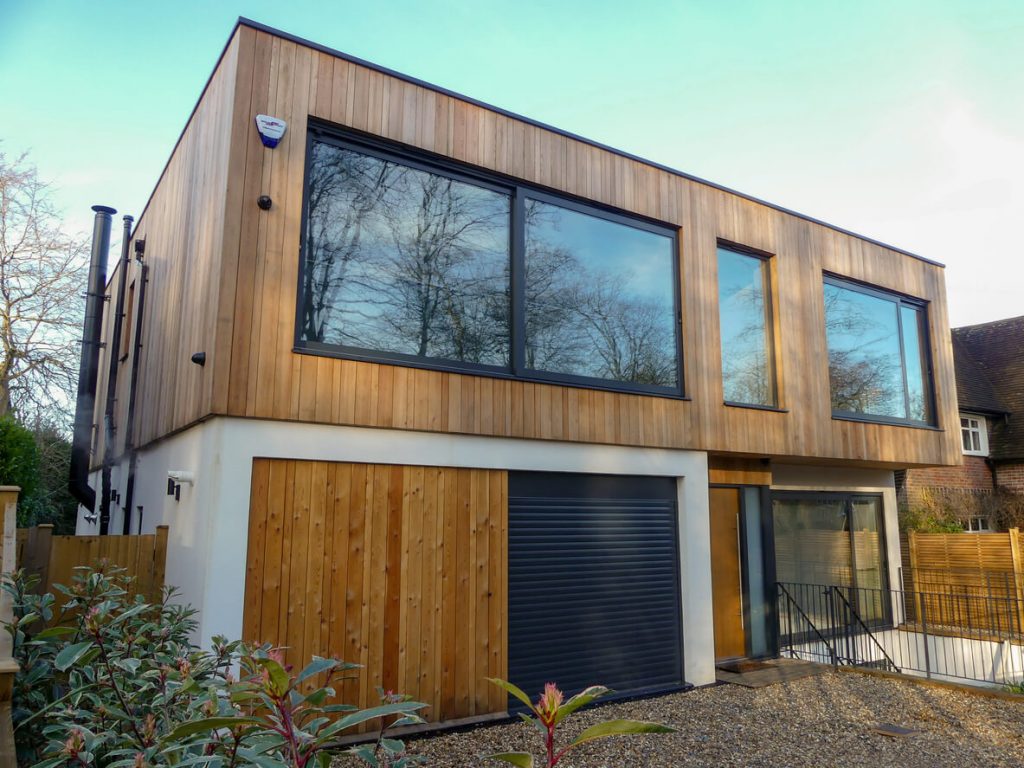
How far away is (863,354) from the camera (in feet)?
33.2

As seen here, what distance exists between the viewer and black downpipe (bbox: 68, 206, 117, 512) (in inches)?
376

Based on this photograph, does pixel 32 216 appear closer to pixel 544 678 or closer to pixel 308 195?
pixel 308 195

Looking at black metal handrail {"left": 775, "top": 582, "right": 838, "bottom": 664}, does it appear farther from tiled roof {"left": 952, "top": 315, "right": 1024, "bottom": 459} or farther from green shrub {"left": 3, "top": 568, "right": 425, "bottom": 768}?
tiled roof {"left": 952, "top": 315, "right": 1024, "bottom": 459}

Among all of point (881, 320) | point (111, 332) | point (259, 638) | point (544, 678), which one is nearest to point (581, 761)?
point (544, 678)

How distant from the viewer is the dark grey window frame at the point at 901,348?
32.3ft

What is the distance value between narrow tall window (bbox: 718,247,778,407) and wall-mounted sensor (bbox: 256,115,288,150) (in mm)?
5418

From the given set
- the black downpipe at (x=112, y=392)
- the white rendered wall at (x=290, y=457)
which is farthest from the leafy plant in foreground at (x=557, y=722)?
the black downpipe at (x=112, y=392)

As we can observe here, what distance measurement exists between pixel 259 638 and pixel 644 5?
9068 millimetres

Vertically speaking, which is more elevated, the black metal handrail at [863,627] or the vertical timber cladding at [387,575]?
the vertical timber cladding at [387,575]

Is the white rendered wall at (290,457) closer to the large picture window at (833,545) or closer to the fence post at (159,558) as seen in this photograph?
the fence post at (159,558)

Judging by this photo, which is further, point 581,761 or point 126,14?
point 126,14

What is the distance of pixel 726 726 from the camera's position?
5.98 metres

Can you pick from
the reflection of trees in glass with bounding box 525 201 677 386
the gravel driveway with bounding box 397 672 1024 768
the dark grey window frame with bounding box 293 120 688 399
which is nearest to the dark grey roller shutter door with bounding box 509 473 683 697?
the gravel driveway with bounding box 397 672 1024 768

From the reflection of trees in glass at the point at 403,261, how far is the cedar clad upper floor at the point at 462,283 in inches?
0.7
